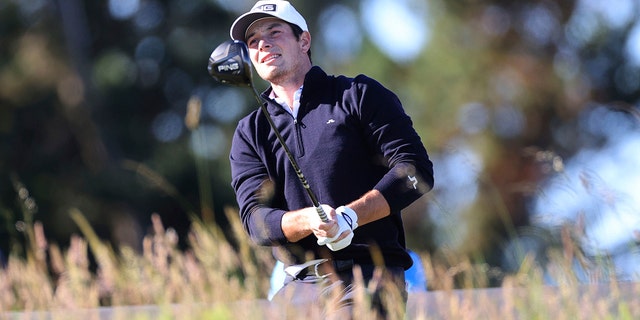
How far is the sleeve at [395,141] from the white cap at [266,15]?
1.57 ft

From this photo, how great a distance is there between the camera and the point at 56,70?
31.5 m

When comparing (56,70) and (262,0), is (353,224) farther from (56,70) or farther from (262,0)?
(56,70)

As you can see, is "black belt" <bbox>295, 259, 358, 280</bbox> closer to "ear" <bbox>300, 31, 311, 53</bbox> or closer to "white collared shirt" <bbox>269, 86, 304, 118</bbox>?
"white collared shirt" <bbox>269, 86, 304, 118</bbox>

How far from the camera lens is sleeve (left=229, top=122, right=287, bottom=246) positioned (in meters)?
5.24

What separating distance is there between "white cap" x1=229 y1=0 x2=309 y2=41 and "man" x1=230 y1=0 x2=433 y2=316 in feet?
0.65

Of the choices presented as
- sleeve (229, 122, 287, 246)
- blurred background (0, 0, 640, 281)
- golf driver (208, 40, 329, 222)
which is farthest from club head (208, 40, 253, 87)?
blurred background (0, 0, 640, 281)

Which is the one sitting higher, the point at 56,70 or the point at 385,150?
the point at 56,70

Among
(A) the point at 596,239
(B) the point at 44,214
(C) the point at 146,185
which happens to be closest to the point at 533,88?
(C) the point at 146,185

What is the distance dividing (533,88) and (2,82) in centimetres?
1259

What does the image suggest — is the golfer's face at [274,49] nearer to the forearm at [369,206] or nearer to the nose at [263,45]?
the nose at [263,45]

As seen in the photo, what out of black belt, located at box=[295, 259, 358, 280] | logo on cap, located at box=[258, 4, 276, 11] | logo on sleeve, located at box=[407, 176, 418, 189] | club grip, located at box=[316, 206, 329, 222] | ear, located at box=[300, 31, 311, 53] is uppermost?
logo on cap, located at box=[258, 4, 276, 11]

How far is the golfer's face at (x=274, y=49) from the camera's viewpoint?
5.52m

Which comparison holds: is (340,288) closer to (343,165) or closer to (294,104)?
(343,165)

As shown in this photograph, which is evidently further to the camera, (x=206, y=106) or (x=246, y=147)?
(x=206, y=106)
